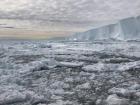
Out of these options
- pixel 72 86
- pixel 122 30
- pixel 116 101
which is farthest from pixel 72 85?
pixel 122 30

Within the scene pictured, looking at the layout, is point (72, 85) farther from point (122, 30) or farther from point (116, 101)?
point (122, 30)

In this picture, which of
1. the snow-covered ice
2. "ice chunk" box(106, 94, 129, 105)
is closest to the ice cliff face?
the snow-covered ice

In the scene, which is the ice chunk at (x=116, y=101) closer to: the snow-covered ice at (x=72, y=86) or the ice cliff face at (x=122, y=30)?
the snow-covered ice at (x=72, y=86)

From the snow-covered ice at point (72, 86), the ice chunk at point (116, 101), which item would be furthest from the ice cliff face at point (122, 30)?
the ice chunk at point (116, 101)

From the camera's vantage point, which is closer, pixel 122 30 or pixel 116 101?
pixel 116 101

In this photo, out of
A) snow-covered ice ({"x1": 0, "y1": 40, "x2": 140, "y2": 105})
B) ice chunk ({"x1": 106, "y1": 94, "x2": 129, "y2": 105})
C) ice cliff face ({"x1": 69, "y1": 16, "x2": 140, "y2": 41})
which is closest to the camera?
ice chunk ({"x1": 106, "y1": 94, "x2": 129, "y2": 105})

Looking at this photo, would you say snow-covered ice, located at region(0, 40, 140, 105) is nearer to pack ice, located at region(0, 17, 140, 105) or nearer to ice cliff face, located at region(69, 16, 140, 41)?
pack ice, located at region(0, 17, 140, 105)

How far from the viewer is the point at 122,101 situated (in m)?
3.30

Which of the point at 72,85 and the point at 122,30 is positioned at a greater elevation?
the point at 122,30

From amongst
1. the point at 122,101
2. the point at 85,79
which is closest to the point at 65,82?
the point at 85,79

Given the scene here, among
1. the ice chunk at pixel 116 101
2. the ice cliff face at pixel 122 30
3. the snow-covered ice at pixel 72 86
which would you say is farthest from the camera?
the ice cliff face at pixel 122 30

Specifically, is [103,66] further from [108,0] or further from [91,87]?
[91,87]

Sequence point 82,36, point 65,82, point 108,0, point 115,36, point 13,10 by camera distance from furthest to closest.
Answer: point 82,36 < point 115,36 < point 13,10 < point 108,0 < point 65,82

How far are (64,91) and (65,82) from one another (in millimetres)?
583
